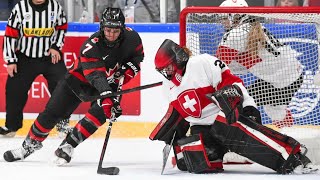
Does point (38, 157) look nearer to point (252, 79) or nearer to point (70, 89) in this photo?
point (70, 89)

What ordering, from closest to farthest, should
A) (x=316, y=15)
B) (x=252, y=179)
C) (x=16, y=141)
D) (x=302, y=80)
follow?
(x=252, y=179)
(x=316, y=15)
(x=302, y=80)
(x=16, y=141)

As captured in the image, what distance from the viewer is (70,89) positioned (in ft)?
18.0

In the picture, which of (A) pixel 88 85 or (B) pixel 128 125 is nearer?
(A) pixel 88 85

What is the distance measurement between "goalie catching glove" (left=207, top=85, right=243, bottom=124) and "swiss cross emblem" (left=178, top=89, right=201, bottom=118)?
85 mm

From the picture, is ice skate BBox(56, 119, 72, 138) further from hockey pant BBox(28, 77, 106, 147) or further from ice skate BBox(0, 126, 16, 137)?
hockey pant BBox(28, 77, 106, 147)

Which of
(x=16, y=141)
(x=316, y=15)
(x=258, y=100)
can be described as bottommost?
(x=16, y=141)

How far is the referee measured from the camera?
6758mm

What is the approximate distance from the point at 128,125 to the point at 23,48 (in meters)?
0.88

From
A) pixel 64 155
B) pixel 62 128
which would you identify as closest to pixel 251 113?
pixel 64 155

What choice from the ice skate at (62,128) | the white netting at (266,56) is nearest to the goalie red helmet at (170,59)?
the white netting at (266,56)

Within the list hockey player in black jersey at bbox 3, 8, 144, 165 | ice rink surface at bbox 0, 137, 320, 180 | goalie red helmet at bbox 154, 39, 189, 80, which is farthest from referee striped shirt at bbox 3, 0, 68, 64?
goalie red helmet at bbox 154, 39, 189, 80

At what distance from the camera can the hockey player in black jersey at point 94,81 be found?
5.26m

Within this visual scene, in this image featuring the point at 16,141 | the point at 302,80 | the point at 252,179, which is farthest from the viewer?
the point at 16,141

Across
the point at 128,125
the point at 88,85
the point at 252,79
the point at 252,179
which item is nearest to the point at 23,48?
the point at 128,125
